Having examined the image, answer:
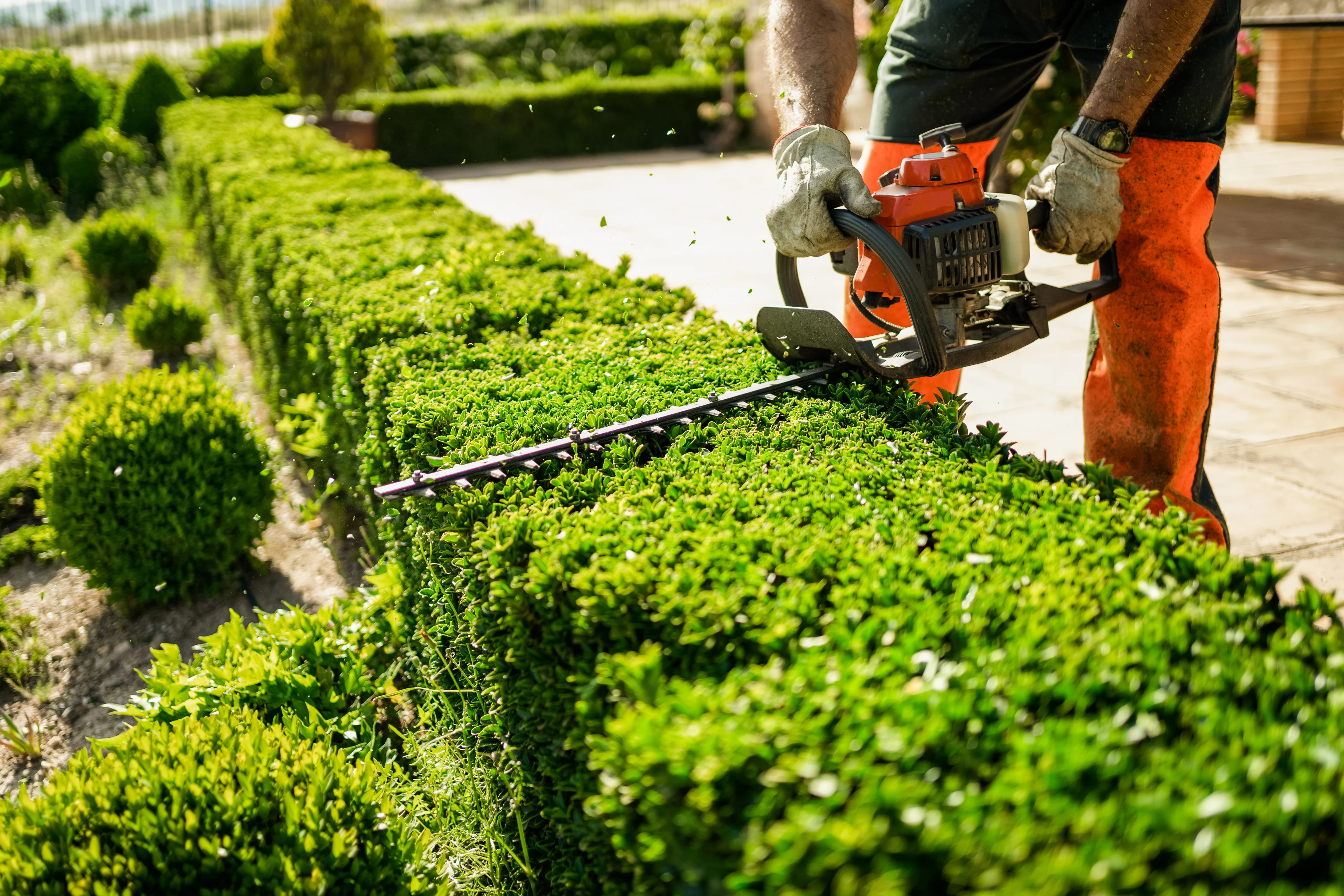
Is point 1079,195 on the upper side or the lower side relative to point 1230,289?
upper

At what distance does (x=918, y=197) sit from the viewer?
2064mm

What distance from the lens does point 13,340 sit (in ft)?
20.3

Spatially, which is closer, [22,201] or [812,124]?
[812,124]

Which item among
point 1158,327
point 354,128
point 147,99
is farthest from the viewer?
point 354,128

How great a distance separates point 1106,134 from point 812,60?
2.40 feet

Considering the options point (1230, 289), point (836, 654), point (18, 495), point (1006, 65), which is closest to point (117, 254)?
point (18, 495)

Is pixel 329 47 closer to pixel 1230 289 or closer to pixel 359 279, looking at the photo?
pixel 359 279

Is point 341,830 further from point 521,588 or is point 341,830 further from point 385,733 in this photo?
point 385,733

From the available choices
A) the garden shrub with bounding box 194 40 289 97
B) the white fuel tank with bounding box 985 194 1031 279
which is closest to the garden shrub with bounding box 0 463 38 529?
the white fuel tank with bounding box 985 194 1031 279

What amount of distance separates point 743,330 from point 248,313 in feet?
11.9

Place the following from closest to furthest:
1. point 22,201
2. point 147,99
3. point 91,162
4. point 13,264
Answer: point 13,264 < point 22,201 < point 91,162 < point 147,99

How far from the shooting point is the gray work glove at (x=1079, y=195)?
2.30 m

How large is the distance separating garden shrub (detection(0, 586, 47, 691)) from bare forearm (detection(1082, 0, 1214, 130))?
3.64 metres

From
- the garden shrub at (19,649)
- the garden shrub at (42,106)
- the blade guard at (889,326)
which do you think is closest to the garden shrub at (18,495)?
the garden shrub at (19,649)
